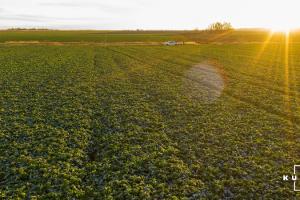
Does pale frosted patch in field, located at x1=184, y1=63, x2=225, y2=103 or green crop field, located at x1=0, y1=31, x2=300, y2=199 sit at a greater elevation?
pale frosted patch in field, located at x1=184, y1=63, x2=225, y2=103

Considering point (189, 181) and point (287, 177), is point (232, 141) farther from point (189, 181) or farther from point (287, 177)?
point (189, 181)

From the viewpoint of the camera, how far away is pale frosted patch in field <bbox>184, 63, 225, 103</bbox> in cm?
2478

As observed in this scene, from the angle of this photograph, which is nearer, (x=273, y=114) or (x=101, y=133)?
(x=101, y=133)

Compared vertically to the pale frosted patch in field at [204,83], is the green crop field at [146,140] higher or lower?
lower

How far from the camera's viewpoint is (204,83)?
30141mm

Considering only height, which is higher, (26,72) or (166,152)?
(26,72)

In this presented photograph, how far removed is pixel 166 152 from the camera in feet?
44.9

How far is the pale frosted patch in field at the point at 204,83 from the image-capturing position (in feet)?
81.3

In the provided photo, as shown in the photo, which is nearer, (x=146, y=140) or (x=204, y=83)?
(x=146, y=140)

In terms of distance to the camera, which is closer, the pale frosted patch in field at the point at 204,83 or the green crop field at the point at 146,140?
the green crop field at the point at 146,140

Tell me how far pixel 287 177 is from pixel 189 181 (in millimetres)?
3915

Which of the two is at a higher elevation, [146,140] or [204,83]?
[204,83]

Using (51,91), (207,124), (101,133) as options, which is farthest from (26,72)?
(207,124)

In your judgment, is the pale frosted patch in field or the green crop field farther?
the pale frosted patch in field
